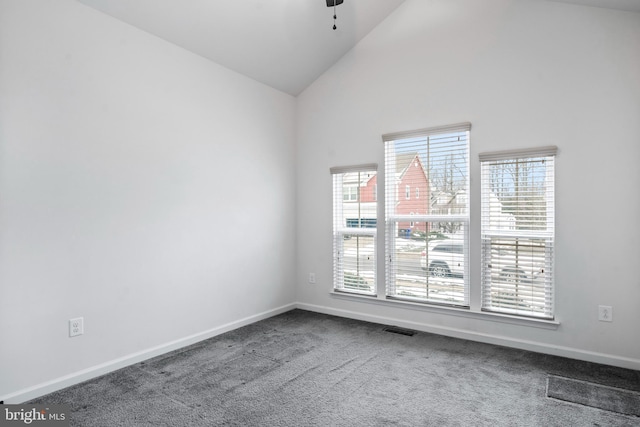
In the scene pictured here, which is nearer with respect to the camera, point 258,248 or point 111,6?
point 111,6

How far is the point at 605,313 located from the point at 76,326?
4.09 meters

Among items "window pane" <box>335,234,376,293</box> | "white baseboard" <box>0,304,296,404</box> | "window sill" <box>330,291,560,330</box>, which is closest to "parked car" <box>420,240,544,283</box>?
"window sill" <box>330,291,560,330</box>

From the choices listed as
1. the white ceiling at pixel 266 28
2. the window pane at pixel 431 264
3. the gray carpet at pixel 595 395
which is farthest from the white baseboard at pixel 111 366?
the gray carpet at pixel 595 395

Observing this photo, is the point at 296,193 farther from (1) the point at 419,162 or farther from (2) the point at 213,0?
(2) the point at 213,0

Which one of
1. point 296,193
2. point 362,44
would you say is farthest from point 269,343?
point 362,44

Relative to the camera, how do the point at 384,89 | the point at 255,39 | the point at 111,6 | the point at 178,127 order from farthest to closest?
the point at 384,89 < the point at 255,39 < the point at 178,127 < the point at 111,6

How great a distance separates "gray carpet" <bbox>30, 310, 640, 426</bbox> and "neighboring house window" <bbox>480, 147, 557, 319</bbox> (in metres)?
Result: 0.48

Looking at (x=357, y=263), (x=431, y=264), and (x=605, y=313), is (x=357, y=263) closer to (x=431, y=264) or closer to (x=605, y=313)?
(x=431, y=264)

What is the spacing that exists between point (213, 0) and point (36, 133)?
1.70 meters

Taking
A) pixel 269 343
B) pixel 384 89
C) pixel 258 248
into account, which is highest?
pixel 384 89

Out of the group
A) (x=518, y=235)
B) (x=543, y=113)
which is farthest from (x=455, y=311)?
(x=543, y=113)

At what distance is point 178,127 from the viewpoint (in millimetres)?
3406

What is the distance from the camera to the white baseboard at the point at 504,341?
2957 mm

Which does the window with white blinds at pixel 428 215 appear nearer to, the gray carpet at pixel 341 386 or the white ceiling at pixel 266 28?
the gray carpet at pixel 341 386
